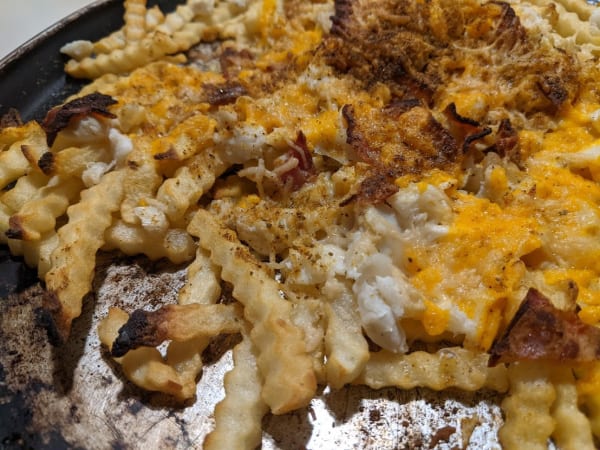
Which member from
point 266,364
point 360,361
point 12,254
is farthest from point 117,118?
point 360,361

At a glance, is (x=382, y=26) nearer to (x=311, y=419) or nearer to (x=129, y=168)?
(x=129, y=168)

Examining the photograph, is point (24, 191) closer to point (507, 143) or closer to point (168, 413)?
point (168, 413)

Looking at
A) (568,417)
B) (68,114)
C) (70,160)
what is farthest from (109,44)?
(568,417)

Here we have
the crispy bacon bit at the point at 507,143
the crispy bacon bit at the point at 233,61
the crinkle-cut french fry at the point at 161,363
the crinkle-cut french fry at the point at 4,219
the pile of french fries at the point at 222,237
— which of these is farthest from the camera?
the crispy bacon bit at the point at 233,61

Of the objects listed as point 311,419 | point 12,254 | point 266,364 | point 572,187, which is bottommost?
point 311,419

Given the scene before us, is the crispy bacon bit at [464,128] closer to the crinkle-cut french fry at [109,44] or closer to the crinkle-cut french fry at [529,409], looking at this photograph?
the crinkle-cut french fry at [529,409]

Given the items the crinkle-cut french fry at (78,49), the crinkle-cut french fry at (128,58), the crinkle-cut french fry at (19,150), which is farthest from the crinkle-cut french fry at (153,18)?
the crinkle-cut french fry at (19,150)
